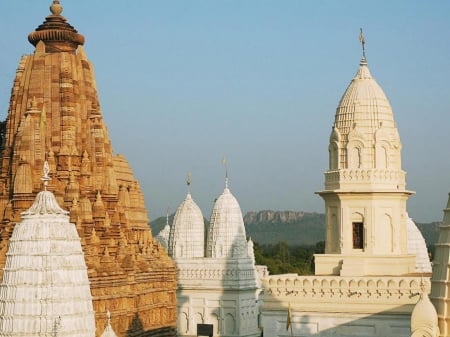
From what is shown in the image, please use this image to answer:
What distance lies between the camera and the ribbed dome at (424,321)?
25328 millimetres

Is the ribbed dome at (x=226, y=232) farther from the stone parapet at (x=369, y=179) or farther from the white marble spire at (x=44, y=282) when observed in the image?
the white marble spire at (x=44, y=282)

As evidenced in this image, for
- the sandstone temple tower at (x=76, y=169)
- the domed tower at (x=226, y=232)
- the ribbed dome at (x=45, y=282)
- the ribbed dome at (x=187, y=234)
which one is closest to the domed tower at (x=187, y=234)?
the ribbed dome at (x=187, y=234)

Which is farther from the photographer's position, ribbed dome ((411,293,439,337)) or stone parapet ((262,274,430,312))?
stone parapet ((262,274,430,312))

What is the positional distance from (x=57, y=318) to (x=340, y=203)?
45.7 feet

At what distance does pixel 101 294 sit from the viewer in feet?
Result: 124

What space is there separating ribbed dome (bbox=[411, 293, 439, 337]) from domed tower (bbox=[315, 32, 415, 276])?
33.5 ft

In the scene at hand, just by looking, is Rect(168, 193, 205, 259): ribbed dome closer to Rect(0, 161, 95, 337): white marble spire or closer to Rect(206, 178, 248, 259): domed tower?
Rect(206, 178, 248, 259): domed tower

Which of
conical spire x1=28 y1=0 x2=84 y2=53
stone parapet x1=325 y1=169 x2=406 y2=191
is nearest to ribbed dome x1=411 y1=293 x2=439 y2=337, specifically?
stone parapet x1=325 y1=169 x2=406 y2=191

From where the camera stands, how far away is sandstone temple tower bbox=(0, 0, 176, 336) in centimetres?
3872

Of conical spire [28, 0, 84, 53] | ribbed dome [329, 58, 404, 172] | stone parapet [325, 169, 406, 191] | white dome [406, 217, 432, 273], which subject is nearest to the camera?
stone parapet [325, 169, 406, 191]

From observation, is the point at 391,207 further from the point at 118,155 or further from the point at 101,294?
the point at 118,155

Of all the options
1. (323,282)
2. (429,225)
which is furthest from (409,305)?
(429,225)

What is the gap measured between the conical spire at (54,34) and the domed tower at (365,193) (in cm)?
1125

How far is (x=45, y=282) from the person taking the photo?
25281 mm
